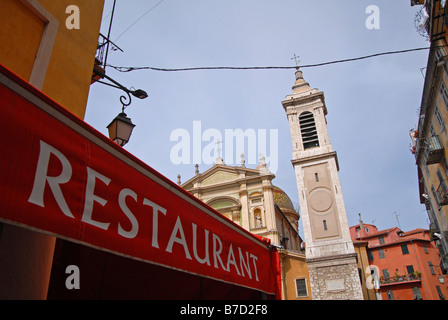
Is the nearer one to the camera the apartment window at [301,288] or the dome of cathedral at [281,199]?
the apartment window at [301,288]

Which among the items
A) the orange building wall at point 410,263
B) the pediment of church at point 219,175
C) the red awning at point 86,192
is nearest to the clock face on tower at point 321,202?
the pediment of church at point 219,175

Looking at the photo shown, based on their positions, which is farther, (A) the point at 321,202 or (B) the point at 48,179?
(A) the point at 321,202

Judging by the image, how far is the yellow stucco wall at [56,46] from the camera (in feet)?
10.7

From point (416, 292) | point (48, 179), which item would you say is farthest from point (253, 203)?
point (48, 179)

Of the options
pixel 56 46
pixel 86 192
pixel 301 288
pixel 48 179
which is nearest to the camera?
pixel 48 179

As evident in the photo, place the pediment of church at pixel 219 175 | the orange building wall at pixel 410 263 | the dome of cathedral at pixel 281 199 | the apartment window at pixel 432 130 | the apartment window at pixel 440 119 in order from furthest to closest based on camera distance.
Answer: the dome of cathedral at pixel 281 199, the orange building wall at pixel 410 263, the pediment of church at pixel 219 175, the apartment window at pixel 432 130, the apartment window at pixel 440 119

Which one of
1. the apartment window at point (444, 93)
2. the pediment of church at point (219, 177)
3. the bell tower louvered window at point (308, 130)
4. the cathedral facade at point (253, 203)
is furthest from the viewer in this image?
the pediment of church at point (219, 177)

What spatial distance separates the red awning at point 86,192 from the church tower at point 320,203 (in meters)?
21.7

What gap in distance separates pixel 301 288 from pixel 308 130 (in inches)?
533

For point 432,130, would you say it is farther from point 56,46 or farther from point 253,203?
point 56,46

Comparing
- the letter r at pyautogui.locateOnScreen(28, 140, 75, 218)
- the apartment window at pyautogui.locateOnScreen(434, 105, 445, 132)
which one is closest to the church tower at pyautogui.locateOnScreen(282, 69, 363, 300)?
the apartment window at pyautogui.locateOnScreen(434, 105, 445, 132)

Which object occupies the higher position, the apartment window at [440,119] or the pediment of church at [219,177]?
the pediment of church at [219,177]

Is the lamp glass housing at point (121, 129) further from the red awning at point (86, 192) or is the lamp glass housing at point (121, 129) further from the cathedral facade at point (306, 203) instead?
the cathedral facade at point (306, 203)

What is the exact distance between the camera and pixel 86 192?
2.10 meters
